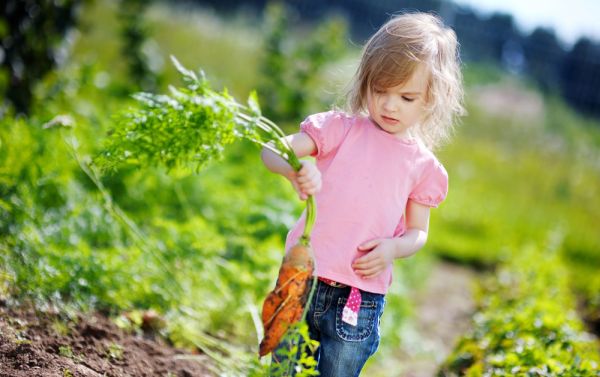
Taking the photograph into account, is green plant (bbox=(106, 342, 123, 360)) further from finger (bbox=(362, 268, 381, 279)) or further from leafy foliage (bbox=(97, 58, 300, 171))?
finger (bbox=(362, 268, 381, 279))

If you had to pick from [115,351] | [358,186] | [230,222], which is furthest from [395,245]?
[230,222]

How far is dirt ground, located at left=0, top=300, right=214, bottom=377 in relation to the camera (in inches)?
80.0

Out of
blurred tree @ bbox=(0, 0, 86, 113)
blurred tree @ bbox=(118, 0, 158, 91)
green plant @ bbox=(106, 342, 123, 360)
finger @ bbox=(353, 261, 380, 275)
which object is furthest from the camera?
blurred tree @ bbox=(118, 0, 158, 91)

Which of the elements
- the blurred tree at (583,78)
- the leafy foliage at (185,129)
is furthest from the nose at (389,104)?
the blurred tree at (583,78)

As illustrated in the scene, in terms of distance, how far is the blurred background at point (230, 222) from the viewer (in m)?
2.80

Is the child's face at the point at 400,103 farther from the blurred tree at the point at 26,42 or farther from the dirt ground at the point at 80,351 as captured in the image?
the blurred tree at the point at 26,42

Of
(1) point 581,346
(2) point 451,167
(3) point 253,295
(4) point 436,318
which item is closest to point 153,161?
(3) point 253,295

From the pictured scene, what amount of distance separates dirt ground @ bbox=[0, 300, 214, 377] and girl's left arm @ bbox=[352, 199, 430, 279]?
91cm

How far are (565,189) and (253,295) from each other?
8685mm

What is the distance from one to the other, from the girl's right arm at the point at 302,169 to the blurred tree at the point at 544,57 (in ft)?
58.9

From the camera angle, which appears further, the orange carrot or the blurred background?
the blurred background

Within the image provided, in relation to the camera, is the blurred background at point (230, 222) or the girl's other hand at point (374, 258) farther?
the blurred background at point (230, 222)

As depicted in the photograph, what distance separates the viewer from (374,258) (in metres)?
2.04

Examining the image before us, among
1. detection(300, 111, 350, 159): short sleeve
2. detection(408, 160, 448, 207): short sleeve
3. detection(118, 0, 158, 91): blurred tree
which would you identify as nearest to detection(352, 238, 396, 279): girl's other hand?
detection(408, 160, 448, 207): short sleeve
